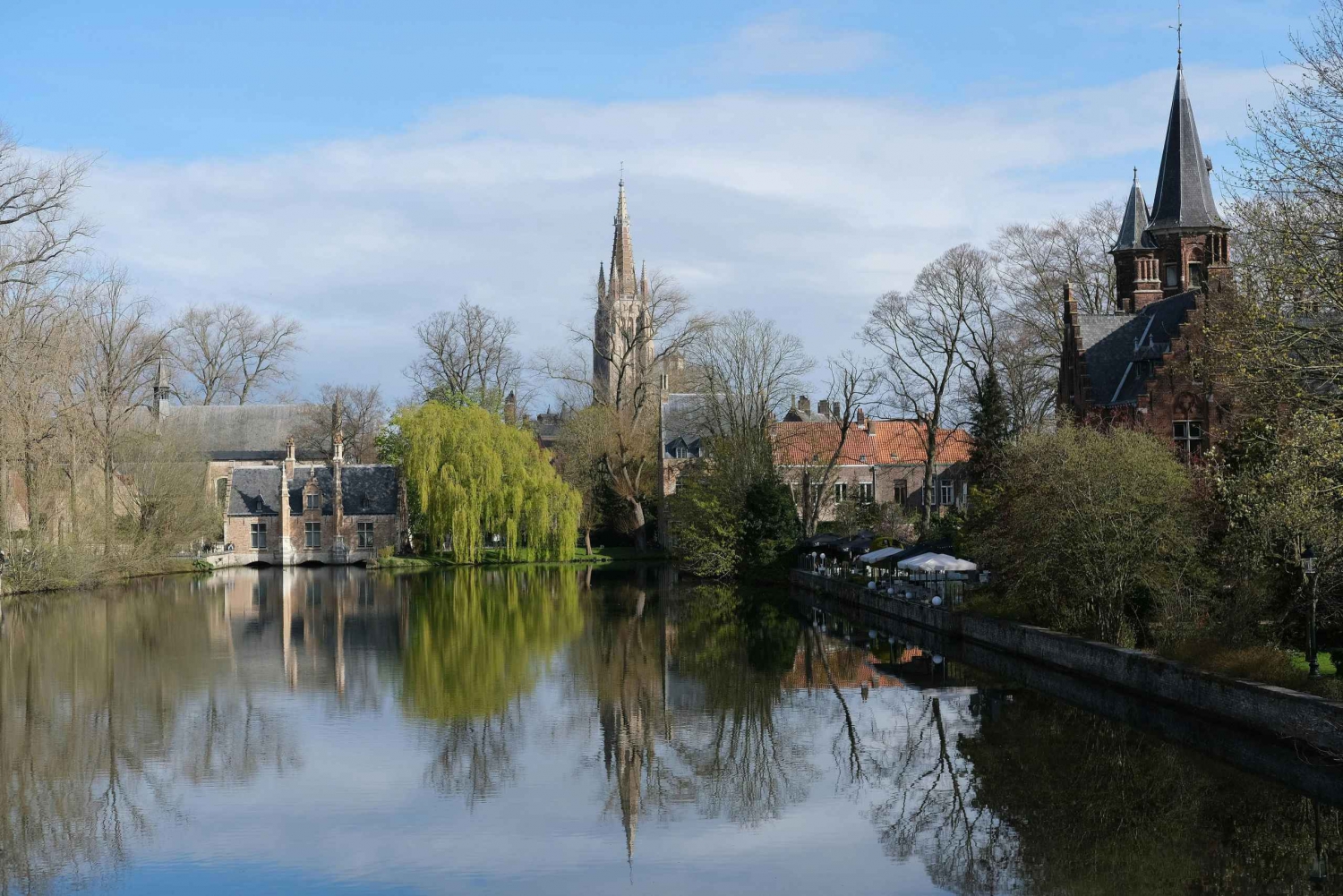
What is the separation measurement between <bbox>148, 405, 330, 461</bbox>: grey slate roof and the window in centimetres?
4683

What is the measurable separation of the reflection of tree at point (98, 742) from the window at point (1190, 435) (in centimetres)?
2282

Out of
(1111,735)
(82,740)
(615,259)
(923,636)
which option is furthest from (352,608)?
(615,259)

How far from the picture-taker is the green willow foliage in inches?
807

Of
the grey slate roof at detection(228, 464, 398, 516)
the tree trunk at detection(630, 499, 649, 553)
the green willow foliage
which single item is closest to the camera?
the green willow foliage

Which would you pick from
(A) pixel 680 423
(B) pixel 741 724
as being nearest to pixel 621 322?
(A) pixel 680 423

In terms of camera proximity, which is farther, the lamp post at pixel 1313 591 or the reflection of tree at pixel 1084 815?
the lamp post at pixel 1313 591

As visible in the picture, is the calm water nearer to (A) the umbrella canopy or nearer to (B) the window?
(A) the umbrella canopy

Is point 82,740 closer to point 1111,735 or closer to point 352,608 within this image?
point 1111,735

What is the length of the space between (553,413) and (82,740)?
82.9 metres

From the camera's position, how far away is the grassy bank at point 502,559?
5406 cm

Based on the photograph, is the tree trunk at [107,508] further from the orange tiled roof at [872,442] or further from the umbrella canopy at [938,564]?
the umbrella canopy at [938,564]

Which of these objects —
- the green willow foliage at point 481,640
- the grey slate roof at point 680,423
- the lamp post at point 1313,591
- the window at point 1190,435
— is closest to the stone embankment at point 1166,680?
the lamp post at point 1313,591

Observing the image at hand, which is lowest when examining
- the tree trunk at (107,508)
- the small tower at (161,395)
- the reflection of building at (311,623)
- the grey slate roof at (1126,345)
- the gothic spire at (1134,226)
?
the reflection of building at (311,623)

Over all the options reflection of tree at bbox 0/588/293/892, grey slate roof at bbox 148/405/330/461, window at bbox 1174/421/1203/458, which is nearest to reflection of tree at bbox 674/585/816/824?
reflection of tree at bbox 0/588/293/892
